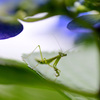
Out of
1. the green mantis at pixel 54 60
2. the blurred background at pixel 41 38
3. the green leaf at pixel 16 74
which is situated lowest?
the green leaf at pixel 16 74

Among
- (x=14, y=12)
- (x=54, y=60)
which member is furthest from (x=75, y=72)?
(x=14, y=12)

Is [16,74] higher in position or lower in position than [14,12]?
lower

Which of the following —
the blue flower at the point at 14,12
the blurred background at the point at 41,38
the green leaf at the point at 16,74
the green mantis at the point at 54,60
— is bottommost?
the green leaf at the point at 16,74

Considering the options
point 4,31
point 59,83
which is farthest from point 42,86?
point 4,31

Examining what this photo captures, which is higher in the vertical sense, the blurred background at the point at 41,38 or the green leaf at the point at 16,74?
the blurred background at the point at 41,38

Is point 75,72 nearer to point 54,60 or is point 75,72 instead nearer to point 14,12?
point 54,60

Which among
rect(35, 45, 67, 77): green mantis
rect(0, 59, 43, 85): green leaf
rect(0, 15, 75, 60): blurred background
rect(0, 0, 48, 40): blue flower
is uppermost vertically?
rect(0, 0, 48, 40): blue flower

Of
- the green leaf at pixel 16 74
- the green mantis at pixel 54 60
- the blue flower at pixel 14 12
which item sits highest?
the blue flower at pixel 14 12

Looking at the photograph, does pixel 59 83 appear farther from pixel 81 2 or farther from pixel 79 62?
pixel 81 2

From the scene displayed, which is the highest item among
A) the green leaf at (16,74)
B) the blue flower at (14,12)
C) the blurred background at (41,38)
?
the blue flower at (14,12)

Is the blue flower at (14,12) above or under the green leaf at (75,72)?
above

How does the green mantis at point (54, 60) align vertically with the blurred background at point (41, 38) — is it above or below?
below
